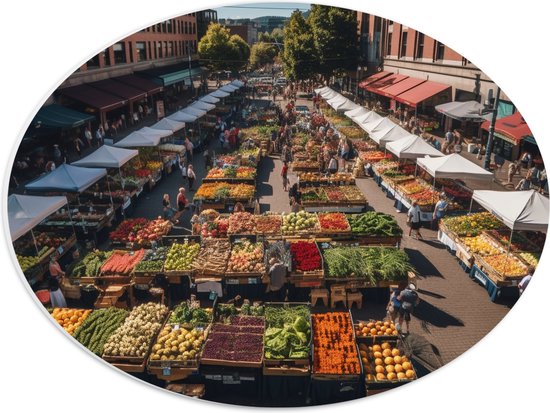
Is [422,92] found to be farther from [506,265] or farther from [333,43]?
[506,265]

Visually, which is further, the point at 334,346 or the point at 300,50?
the point at 300,50

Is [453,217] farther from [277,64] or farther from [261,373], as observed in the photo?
[277,64]

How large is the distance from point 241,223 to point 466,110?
17485 mm

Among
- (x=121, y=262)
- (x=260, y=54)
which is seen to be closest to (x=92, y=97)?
(x=121, y=262)

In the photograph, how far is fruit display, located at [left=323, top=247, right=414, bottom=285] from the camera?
12594mm

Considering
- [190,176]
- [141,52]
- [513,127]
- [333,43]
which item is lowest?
[190,176]

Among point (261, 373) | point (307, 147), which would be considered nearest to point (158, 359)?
point (261, 373)

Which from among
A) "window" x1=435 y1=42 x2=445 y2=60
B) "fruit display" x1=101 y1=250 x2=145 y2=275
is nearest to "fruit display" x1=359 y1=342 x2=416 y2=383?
"fruit display" x1=101 y1=250 x2=145 y2=275

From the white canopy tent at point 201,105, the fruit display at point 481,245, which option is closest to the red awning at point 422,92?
the fruit display at point 481,245

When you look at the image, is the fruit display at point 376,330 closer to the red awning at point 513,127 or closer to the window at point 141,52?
the red awning at point 513,127

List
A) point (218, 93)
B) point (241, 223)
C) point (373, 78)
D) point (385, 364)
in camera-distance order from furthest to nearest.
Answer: point (218, 93) < point (373, 78) < point (241, 223) < point (385, 364)

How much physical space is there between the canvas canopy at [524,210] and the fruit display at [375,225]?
10.9 feet

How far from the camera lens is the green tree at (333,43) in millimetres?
25578

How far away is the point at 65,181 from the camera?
1625cm
